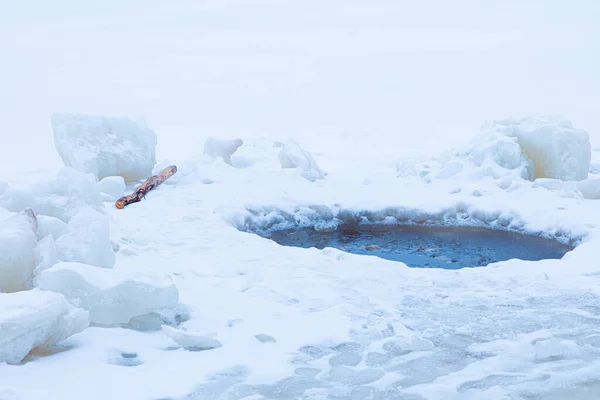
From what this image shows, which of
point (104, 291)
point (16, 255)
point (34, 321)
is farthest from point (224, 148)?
point (34, 321)

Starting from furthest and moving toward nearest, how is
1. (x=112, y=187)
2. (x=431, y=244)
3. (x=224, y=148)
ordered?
(x=224, y=148) < (x=112, y=187) < (x=431, y=244)

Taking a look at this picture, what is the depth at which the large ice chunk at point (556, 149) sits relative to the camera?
9.80 metres

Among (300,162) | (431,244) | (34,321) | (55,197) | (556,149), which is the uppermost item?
(556,149)

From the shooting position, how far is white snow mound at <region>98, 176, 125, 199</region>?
944 cm

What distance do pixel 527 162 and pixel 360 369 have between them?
21.9 feet

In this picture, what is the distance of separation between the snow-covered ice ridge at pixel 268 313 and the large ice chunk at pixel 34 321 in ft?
0.04

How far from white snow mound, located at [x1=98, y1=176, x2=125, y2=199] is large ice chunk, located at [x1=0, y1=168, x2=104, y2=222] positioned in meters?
2.74

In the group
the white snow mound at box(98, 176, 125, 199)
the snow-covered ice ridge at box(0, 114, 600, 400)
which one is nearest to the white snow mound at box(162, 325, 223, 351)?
the snow-covered ice ridge at box(0, 114, 600, 400)

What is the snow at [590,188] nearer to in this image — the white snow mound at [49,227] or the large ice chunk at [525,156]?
the large ice chunk at [525,156]

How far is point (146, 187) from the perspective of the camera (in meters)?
9.78

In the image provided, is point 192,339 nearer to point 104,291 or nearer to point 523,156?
point 104,291

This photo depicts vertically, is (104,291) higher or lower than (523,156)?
lower

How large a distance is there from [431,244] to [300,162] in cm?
313

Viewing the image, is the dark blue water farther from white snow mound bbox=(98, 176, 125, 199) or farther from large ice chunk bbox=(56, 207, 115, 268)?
large ice chunk bbox=(56, 207, 115, 268)
